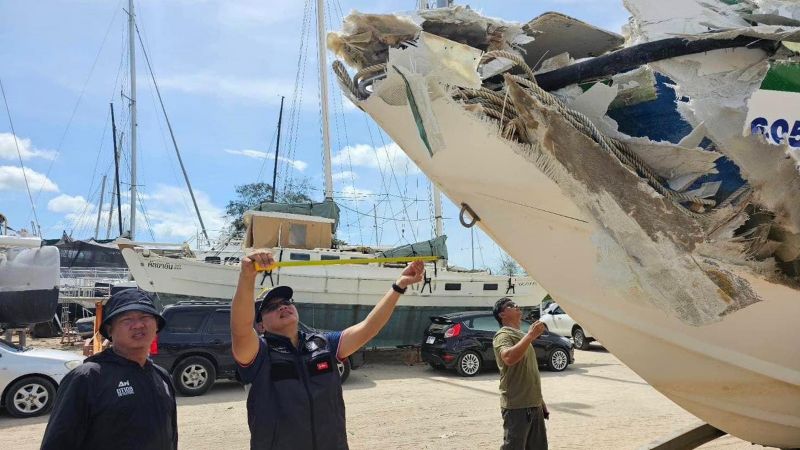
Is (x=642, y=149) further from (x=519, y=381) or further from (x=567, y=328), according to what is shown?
(x=567, y=328)

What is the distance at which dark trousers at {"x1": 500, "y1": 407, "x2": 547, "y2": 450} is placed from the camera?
12.5 feet

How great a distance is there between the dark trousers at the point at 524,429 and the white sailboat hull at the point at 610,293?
85 centimetres

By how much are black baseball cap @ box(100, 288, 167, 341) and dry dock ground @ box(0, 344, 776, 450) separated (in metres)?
4.31

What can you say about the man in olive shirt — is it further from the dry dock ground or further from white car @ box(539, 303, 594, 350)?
white car @ box(539, 303, 594, 350)

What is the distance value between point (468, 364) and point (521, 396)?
8165 millimetres

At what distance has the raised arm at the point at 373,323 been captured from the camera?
2.78 meters

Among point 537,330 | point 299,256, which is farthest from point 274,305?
point 299,256

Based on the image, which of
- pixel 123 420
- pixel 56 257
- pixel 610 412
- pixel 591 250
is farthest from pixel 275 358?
pixel 56 257

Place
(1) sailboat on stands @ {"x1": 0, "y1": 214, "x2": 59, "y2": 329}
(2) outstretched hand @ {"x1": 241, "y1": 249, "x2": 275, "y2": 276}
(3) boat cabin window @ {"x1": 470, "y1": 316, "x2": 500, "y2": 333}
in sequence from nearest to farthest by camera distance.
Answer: (2) outstretched hand @ {"x1": 241, "y1": 249, "x2": 275, "y2": 276}, (1) sailboat on stands @ {"x1": 0, "y1": 214, "x2": 59, "y2": 329}, (3) boat cabin window @ {"x1": 470, "y1": 316, "x2": 500, "y2": 333}

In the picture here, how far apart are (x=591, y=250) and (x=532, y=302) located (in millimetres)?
15219

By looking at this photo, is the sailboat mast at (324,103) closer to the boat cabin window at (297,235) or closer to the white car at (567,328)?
the boat cabin window at (297,235)

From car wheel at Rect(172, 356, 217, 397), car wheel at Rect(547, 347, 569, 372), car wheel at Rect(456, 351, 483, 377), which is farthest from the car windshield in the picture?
car wheel at Rect(547, 347, 569, 372)

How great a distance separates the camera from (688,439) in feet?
13.7

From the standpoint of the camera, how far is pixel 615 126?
282 centimetres
